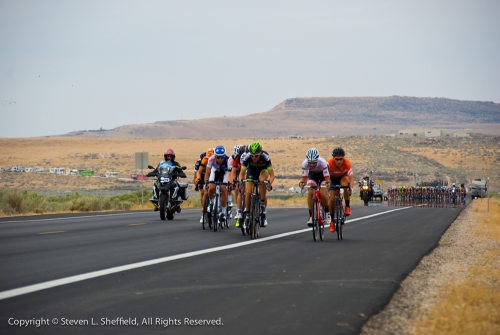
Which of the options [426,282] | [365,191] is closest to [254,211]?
[426,282]

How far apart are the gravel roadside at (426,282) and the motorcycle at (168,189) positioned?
928cm

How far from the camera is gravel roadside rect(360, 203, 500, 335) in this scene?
813 cm

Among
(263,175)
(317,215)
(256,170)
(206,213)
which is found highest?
(256,170)

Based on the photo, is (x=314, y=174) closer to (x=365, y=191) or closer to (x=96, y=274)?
(x=96, y=274)

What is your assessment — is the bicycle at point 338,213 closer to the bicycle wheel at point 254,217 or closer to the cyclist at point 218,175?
the bicycle wheel at point 254,217

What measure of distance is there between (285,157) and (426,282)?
116 m

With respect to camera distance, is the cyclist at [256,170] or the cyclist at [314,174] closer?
the cyclist at [314,174]

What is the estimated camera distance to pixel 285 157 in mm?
127562

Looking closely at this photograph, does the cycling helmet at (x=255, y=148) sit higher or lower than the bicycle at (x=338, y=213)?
higher

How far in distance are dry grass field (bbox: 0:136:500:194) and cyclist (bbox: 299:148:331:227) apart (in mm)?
71418

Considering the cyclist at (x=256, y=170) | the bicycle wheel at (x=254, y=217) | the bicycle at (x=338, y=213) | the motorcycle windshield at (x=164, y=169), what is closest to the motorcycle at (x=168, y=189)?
the motorcycle windshield at (x=164, y=169)

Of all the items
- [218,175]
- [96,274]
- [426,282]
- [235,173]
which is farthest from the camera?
[218,175]

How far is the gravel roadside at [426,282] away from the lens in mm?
8133

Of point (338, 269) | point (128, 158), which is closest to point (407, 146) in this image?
point (128, 158)
